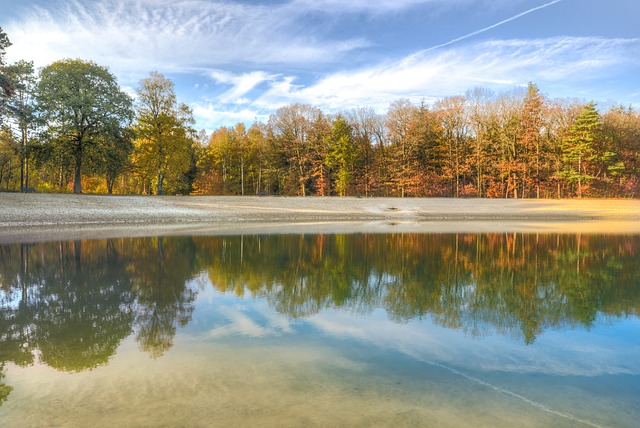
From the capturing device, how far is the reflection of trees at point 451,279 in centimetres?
666

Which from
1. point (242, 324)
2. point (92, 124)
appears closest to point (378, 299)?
point (242, 324)

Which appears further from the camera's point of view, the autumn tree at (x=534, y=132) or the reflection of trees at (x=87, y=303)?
the autumn tree at (x=534, y=132)

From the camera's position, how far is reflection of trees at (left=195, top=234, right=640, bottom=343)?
6656 mm

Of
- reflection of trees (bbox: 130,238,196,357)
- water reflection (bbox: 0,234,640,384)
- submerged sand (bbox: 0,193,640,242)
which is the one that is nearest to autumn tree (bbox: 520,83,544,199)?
submerged sand (bbox: 0,193,640,242)

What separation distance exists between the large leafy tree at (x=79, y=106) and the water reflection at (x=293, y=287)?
29709 millimetres

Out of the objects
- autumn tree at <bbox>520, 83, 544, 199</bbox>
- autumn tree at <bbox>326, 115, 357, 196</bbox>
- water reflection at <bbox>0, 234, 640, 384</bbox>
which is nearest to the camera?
water reflection at <bbox>0, 234, 640, 384</bbox>

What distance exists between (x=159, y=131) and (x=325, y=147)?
78.0 ft

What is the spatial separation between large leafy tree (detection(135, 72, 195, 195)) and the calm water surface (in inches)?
1515

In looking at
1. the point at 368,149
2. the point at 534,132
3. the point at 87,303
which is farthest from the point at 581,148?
the point at 87,303

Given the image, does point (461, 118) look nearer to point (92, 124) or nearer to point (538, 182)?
point (538, 182)

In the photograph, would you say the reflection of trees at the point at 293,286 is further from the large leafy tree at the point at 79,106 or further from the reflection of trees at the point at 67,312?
the large leafy tree at the point at 79,106

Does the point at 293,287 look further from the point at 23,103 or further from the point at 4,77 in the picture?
the point at 23,103

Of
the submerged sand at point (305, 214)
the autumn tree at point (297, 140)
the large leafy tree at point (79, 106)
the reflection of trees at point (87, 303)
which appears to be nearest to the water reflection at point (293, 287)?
the reflection of trees at point (87, 303)

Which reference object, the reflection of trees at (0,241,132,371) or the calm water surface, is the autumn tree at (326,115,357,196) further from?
the calm water surface
